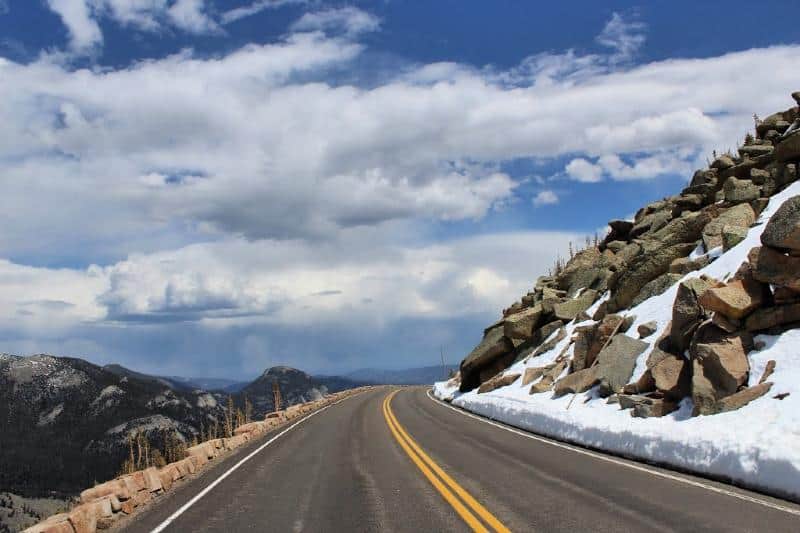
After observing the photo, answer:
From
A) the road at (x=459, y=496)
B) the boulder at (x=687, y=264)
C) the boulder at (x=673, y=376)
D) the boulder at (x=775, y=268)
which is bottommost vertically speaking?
the road at (x=459, y=496)

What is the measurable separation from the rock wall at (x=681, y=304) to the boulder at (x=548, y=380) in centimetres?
7

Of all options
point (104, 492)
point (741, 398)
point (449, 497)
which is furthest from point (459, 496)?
point (741, 398)

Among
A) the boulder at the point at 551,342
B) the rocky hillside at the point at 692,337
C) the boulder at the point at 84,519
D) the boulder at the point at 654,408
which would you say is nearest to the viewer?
the boulder at the point at 84,519

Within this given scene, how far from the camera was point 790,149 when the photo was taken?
24422mm

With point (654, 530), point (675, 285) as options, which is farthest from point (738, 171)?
point (654, 530)

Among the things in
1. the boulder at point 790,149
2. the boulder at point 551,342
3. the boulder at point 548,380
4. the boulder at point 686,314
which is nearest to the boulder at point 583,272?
the boulder at point 551,342

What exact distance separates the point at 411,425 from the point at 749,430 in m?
14.7

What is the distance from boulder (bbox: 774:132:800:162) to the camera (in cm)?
2412

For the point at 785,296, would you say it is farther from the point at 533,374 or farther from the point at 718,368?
the point at 533,374

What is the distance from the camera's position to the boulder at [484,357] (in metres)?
38.8

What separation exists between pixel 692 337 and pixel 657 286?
347 inches

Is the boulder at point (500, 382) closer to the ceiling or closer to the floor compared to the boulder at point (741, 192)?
closer to the floor

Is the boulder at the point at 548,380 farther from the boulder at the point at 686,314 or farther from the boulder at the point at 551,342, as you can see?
the boulder at the point at 686,314

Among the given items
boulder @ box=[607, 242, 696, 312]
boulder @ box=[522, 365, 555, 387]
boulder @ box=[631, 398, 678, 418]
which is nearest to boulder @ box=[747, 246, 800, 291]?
boulder @ box=[631, 398, 678, 418]
